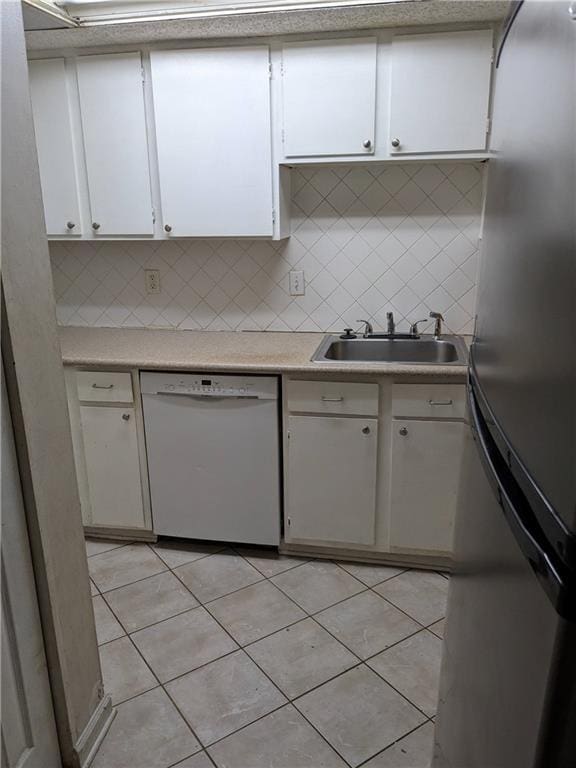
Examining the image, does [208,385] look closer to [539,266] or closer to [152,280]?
[152,280]

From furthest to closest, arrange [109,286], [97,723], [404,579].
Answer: [109,286] → [404,579] → [97,723]

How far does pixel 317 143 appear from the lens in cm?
240

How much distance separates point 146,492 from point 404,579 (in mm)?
1205

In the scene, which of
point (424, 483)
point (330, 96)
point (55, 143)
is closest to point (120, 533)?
point (424, 483)

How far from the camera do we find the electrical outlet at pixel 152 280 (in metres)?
2.95

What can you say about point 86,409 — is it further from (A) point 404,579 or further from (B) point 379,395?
(A) point 404,579

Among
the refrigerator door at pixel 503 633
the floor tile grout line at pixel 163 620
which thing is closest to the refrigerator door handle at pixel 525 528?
the refrigerator door at pixel 503 633

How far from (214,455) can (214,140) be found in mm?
1342

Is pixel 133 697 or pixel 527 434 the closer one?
pixel 527 434

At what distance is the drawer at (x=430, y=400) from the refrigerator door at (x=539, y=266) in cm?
141

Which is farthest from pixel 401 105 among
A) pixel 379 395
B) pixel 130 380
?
pixel 130 380

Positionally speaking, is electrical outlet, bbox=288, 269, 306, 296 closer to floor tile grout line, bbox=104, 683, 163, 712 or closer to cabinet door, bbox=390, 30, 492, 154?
cabinet door, bbox=390, 30, 492, 154

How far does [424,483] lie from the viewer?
94.3 inches

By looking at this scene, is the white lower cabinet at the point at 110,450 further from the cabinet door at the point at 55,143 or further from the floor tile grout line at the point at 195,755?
the floor tile grout line at the point at 195,755
